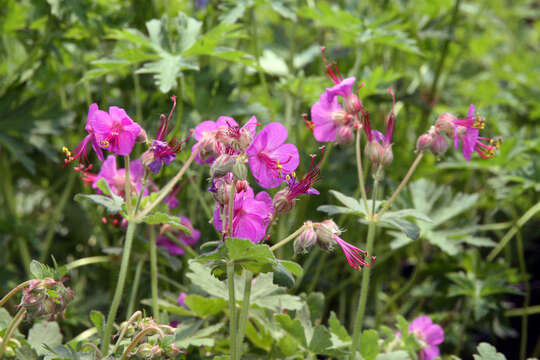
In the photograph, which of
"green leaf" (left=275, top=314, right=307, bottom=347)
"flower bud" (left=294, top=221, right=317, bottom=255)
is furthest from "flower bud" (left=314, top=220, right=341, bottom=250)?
"green leaf" (left=275, top=314, right=307, bottom=347)

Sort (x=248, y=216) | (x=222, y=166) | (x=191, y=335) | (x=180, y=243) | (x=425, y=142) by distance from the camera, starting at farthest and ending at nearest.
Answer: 1. (x=180, y=243)
2. (x=191, y=335)
3. (x=425, y=142)
4. (x=248, y=216)
5. (x=222, y=166)

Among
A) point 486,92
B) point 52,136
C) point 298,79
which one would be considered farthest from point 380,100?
point 52,136

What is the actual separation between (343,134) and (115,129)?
1.26 ft

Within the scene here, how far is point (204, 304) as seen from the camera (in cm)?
114

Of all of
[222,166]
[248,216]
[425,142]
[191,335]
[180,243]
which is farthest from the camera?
[180,243]

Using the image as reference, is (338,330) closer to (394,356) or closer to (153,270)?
→ (394,356)

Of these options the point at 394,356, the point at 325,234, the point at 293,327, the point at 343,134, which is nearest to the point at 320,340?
the point at 293,327

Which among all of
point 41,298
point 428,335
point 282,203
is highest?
point 282,203

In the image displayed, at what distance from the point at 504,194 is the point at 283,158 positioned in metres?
1.00

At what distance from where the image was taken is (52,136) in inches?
75.1

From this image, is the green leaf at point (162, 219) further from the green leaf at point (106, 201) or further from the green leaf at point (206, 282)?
the green leaf at point (206, 282)

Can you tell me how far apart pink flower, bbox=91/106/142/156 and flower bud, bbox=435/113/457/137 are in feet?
1.71

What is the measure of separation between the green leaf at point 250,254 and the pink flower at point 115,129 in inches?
9.5

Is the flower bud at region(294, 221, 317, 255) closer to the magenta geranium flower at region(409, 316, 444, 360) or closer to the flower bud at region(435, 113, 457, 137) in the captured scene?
the flower bud at region(435, 113, 457, 137)
